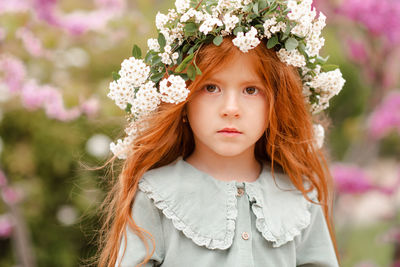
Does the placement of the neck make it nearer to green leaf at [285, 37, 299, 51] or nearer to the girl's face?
the girl's face

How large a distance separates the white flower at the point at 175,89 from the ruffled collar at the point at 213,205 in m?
0.36

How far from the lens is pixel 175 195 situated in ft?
6.63

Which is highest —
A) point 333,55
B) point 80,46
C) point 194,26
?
point 333,55

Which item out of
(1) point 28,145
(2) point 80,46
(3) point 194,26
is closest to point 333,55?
(2) point 80,46

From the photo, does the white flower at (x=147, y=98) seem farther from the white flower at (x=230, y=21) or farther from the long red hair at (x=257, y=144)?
the white flower at (x=230, y=21)

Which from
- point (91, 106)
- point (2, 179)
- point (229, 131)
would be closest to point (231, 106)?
point (229, 131)

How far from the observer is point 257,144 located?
7.81ft

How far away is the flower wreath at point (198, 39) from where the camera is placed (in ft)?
6.15

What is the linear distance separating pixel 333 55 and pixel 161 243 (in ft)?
15.4

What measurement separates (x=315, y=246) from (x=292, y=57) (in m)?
0.84

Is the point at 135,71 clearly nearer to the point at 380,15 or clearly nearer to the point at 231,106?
the point at 231,106

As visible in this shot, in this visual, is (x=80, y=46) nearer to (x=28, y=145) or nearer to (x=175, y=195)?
(x=28, y=145)

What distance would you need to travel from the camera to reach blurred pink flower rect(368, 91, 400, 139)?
362 cm

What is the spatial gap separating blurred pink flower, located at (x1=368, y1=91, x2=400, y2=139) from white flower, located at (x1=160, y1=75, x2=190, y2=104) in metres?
2.19
